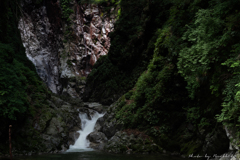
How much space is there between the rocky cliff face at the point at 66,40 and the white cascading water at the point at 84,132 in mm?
17926

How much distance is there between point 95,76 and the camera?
107 ft

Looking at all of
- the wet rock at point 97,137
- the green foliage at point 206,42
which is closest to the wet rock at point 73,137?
the wet rock at point 97,137

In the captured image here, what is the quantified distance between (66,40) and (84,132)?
30.7 meters

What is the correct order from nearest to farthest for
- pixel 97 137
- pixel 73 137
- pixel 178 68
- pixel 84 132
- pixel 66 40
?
pixel 178 68 < pixel 97 137 < pixel 73 137 < pixel 84 132 < pixel 66 40

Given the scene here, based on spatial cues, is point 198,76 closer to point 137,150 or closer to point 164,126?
point 164,126

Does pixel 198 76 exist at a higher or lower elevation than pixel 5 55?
lower

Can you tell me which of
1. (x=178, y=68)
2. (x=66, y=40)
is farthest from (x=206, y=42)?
(x=66, y=40)

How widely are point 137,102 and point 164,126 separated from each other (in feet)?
11.5

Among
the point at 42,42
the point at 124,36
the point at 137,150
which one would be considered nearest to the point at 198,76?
the point at 137,150

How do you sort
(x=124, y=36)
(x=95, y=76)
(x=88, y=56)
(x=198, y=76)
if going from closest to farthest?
(x=198, y=76)
(x=124, y=36)
(x=95, y=76)
(x=88, y=56)

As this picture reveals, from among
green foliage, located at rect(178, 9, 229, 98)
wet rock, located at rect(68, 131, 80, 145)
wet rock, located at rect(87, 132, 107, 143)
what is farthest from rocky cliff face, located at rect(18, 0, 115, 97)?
green foliage, located at rect(178, 9, 229, 98)

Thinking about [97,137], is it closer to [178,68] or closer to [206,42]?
[178,68]

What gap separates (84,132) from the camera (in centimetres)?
2061

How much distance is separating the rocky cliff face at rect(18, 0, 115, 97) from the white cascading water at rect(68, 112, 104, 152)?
17926 mm
